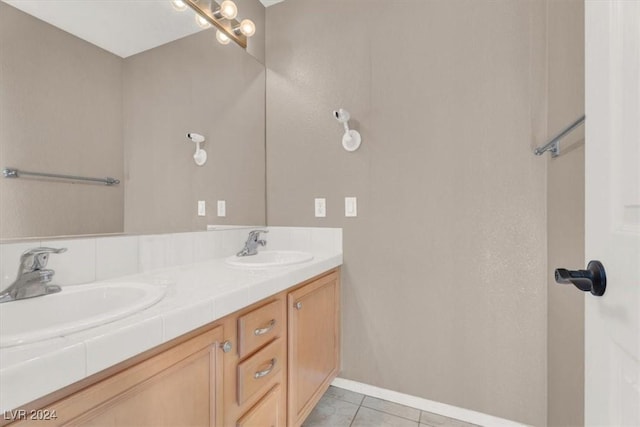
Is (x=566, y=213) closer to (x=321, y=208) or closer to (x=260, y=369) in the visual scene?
(x=321, y=208)

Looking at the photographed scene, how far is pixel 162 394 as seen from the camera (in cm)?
67

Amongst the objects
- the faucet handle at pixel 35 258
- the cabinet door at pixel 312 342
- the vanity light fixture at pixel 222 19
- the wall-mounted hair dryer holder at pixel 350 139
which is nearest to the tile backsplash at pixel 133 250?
the faucet handle at pixel 35 258

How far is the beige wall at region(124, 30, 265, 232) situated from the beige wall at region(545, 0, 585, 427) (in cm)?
158

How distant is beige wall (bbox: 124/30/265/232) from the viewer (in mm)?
1165

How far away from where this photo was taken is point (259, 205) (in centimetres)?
190

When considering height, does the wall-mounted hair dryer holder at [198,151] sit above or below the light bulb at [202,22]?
Result: below

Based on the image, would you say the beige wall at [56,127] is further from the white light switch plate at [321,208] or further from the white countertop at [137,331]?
the white light switch plate at [321,208]

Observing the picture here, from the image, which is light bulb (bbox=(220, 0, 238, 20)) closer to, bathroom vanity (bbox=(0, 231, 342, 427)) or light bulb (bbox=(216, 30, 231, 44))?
light bulb (bbox=(216, 30, 231, 44))

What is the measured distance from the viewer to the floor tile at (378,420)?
1.46 metres

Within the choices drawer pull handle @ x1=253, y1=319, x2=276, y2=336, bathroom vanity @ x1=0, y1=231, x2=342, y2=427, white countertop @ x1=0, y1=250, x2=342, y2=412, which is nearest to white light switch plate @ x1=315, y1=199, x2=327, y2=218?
bathroom vanity @ x1=0, y1=231, x2=342, y2=427

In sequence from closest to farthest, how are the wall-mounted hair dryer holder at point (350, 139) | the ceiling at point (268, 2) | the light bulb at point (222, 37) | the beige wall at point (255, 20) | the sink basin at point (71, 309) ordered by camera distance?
the sink basin at point (71, 309) < the light bulb at point (222, 37) < the wall-mounted hair dryer holder at point (350, 139) < the beige wall at point (255, 20) < the ceiling at point (268, 2)

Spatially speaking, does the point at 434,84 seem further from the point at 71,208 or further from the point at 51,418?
the point at 51,418

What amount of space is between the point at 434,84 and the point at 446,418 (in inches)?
70.6
